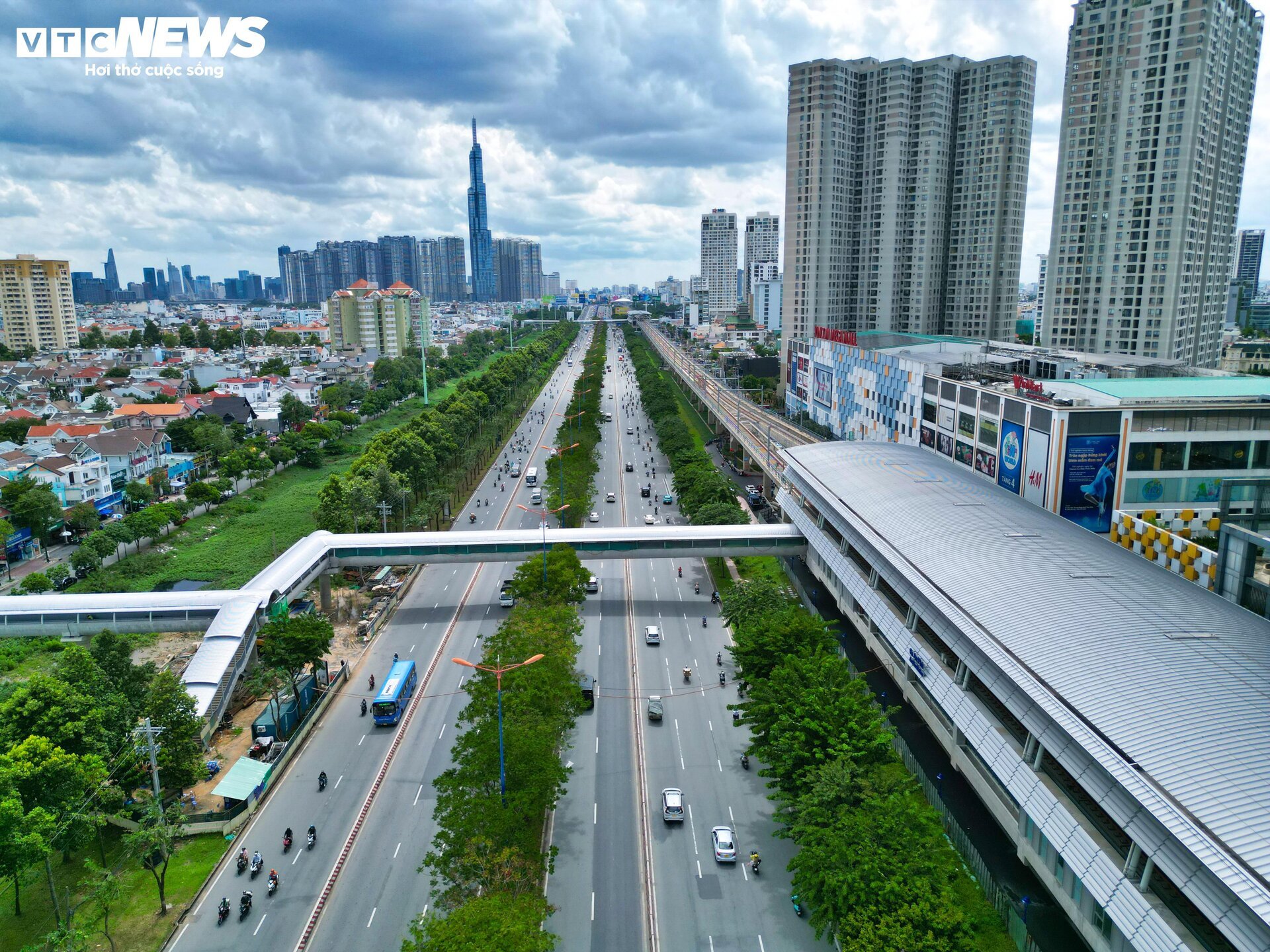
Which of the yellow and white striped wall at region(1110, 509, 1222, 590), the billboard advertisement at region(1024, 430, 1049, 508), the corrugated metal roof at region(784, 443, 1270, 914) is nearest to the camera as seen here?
the corrugated metal roof at region(784, 443, 1270, 914)

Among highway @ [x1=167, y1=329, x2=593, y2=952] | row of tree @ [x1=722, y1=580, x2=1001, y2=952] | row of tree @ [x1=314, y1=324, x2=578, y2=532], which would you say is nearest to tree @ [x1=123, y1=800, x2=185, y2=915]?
highway @ [x1=167, y1=329, x2=593, y2=952]

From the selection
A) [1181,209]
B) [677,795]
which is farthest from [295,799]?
[1181,209]

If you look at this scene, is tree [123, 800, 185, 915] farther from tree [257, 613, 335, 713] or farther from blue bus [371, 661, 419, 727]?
blue bus [371, 661, 419, 727]

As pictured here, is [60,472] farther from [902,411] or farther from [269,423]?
[902,411]

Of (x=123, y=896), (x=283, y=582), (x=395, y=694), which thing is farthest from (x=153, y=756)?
(x=283, y=582)

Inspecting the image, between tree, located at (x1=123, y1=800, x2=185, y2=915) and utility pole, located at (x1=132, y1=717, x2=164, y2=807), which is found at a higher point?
utility pole, located at (x1=132, y1=717, x2=164, y2=807)

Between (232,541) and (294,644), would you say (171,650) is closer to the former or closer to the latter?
(294,644)
